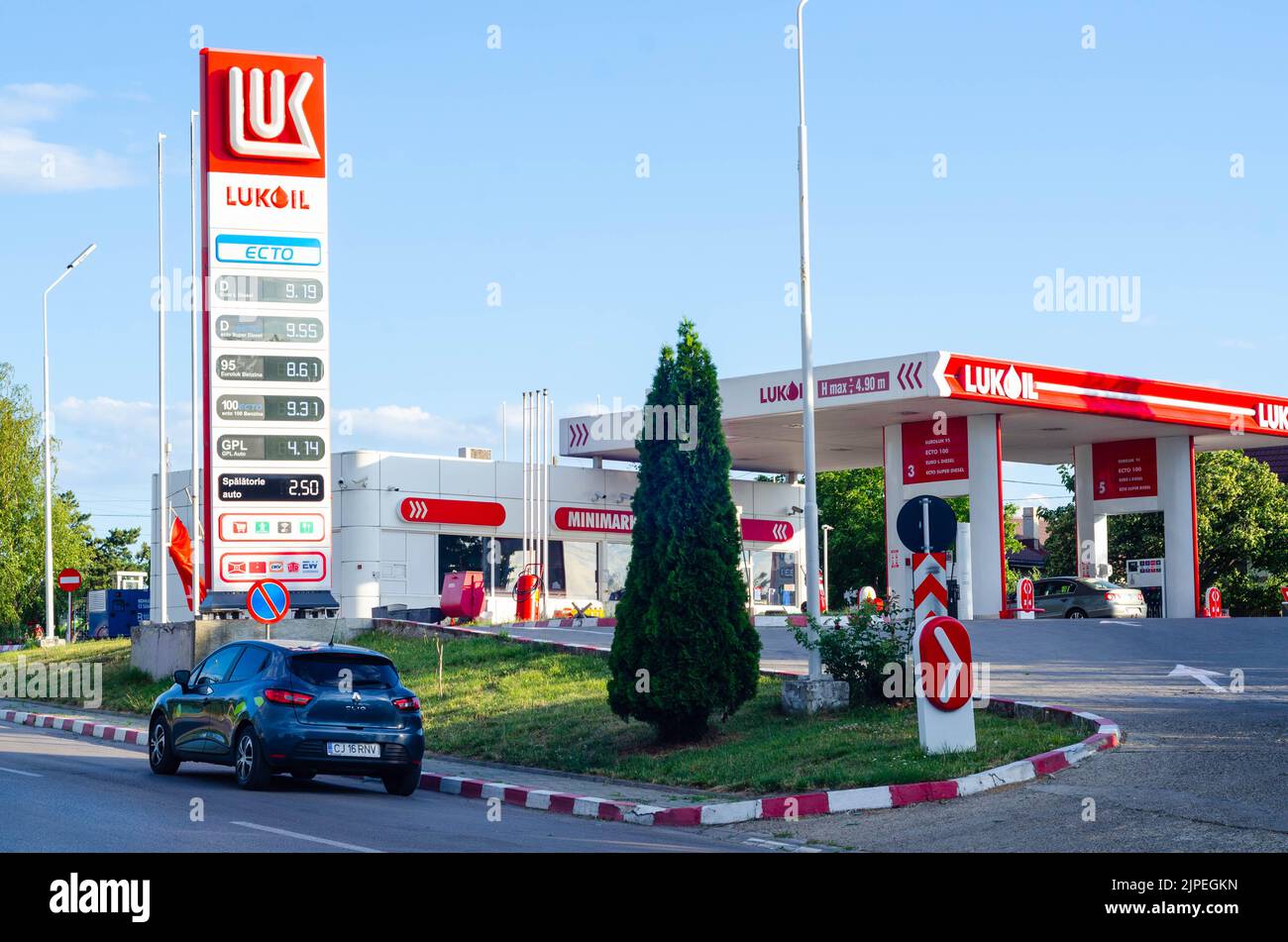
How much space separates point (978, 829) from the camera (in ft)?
37.6

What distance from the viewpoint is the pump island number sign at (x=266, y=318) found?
90.9 ft

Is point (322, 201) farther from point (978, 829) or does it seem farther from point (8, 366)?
point (8, 366)

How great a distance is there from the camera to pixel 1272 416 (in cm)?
4250

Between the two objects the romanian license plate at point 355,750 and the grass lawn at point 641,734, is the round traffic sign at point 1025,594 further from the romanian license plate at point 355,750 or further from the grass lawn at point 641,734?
the romanian license plate at point 355,750

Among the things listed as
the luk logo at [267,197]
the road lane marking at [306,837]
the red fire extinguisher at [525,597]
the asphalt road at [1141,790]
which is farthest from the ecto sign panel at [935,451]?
the road lane marking at [306,837]

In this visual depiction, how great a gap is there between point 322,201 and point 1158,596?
27519 millimetres

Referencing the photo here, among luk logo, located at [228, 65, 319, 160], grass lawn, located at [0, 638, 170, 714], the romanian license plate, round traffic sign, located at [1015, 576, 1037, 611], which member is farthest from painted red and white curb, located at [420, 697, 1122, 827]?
round traffic sign, located at [1015, 576, 1037, 611]

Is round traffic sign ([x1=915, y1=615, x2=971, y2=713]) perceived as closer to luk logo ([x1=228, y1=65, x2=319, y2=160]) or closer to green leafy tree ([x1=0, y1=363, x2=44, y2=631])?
luk logo ([x1=228, y1=65, x2=319, y2=160])

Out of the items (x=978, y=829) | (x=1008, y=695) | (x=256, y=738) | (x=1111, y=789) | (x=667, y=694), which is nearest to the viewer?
(x=978, y=829)

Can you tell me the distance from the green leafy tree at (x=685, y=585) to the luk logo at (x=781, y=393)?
64.2 ft

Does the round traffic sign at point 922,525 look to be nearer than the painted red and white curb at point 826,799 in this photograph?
No

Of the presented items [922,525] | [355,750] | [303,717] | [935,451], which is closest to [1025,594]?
[935,451]

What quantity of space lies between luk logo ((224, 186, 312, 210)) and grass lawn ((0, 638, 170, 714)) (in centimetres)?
910
